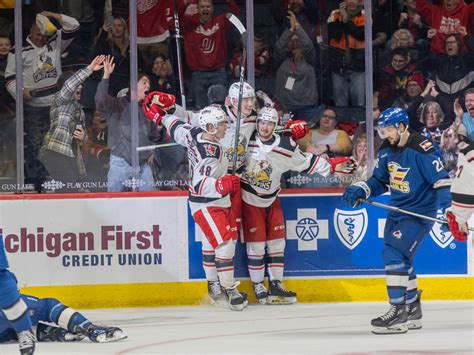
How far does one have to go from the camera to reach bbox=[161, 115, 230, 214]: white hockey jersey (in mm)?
7137

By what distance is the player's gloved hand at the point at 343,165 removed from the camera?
7387 millimetres

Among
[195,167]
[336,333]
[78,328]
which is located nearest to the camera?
[78,328]

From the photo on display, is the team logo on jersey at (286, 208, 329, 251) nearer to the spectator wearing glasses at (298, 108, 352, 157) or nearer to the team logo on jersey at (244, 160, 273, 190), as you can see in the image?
the team logo on jersey at (244, 160, 273, 190)

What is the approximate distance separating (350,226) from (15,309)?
263 cm

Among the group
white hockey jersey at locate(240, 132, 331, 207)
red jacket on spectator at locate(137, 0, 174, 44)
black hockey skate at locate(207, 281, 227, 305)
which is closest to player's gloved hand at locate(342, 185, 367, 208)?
white hockey jersey at locate(240, 132, 331, 207)

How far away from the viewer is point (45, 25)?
7473 mm

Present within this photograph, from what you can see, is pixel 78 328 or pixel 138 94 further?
pixel 138 94

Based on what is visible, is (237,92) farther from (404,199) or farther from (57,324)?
(57,324)

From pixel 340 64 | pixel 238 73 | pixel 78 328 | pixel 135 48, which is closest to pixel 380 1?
pixel 340 64

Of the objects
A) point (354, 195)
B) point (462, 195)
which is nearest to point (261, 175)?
point (354, 195)

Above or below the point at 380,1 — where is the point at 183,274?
below

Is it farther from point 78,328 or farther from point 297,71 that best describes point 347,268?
point 78,328

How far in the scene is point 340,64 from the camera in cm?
753

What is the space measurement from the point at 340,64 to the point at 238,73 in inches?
25.3
